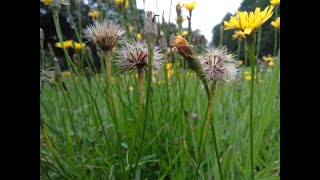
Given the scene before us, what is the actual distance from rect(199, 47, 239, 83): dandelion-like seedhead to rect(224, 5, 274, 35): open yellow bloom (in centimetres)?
8

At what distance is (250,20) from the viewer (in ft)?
1.55

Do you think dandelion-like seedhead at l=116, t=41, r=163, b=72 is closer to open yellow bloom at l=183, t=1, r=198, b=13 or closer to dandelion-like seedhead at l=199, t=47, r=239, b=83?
dandelion-like seedhead at l=199, t=47, r=239, b=83

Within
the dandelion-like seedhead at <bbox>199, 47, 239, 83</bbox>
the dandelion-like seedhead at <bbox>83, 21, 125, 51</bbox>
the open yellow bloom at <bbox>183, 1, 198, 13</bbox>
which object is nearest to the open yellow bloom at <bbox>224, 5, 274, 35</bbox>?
the dandelion-like seedhead at <bbox>199, 47, 239, 83</bbox>

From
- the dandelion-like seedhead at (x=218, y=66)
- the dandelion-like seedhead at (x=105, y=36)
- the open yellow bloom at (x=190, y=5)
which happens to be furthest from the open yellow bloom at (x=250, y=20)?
the open yellow bloom at (x=190, y=5)

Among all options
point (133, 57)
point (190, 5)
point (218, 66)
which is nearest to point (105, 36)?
point (133, 57)

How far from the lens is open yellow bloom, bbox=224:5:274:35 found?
18.1 inches

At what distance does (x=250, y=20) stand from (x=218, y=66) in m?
0.10

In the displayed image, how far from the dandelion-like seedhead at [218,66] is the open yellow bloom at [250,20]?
8 cm

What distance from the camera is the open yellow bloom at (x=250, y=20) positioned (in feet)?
1.51

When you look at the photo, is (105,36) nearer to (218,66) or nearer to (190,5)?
(218,66)
